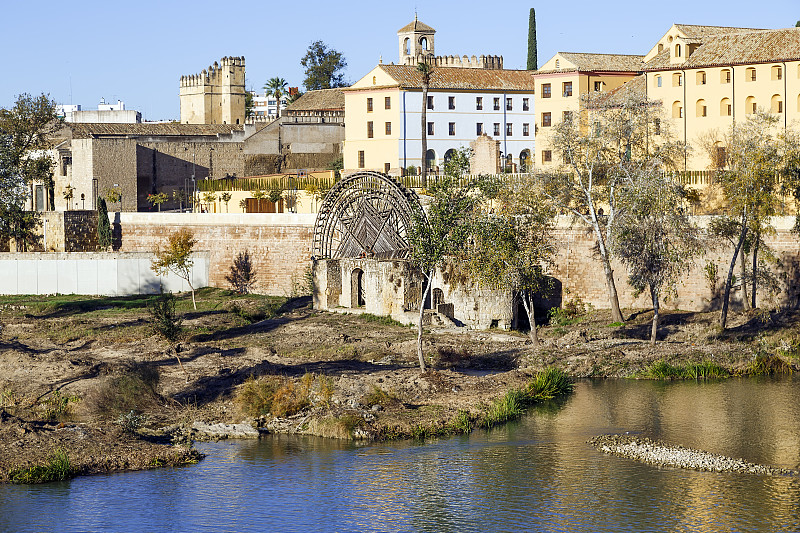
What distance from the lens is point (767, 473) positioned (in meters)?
24.4

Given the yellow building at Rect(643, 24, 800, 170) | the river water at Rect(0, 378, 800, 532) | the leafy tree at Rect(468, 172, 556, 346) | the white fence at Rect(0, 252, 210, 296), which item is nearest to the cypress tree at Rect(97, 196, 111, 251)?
the white fence at Rect(0, 252, 210, 296)

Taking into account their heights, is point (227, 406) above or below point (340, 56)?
below

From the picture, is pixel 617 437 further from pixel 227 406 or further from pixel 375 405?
pixel 227 406

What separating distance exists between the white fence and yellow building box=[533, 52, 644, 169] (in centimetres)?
2478

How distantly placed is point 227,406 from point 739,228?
19508 mm

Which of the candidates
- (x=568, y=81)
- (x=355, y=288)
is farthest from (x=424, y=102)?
(x=355, y=288)

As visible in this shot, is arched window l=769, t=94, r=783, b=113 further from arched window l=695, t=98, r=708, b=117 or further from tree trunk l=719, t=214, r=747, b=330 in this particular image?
tree trunk l=719, t=214, r=747, b=330

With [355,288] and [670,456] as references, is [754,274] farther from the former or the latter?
[355,288]

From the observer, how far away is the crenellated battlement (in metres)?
93.1

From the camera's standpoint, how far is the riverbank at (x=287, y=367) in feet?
94.9

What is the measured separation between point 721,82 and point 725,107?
1310 millimetres

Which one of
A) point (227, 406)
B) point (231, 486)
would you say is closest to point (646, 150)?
point (227, 406)

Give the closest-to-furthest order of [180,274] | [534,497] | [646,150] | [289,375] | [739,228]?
1. [534,497]
2. [289,375]
3. [739,228]
4. [646,150]
5. [180,274]

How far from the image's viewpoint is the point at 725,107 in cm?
5644
